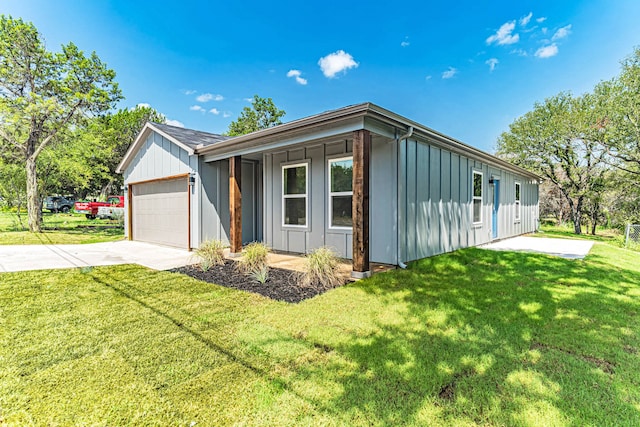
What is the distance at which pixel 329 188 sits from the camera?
6.71m

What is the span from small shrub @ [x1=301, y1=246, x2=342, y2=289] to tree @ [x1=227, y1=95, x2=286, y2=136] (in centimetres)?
2583

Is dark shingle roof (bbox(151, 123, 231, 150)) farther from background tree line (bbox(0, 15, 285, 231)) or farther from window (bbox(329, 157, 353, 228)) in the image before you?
background tree line (bbox(0, 15, 285, 231))

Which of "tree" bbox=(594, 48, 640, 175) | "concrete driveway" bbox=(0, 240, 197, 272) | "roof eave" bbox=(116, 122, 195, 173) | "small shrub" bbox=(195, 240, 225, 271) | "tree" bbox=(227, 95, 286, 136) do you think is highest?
"tree" bbox=(227, 95, 286, 136)

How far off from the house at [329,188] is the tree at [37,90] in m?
4.18

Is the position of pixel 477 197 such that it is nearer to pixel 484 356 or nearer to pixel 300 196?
pixel 300 196

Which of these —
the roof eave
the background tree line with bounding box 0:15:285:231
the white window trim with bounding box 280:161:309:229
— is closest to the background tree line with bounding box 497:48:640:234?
the white window trim with bounding box 280:161:309:229

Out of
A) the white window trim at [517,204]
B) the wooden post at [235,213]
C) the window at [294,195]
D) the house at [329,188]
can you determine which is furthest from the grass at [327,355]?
the white window trim at [517,204]

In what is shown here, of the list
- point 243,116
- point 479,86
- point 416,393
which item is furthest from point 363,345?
point 243,116

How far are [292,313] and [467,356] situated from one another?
6.29 ft

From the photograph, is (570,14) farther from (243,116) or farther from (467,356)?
(243,116)

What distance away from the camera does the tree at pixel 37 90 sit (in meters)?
11.3

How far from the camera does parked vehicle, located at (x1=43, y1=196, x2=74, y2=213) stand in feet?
79.3

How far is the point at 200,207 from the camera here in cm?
830

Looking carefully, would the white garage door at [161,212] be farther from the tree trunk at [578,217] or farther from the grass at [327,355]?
the tree trunk at [578,217]
